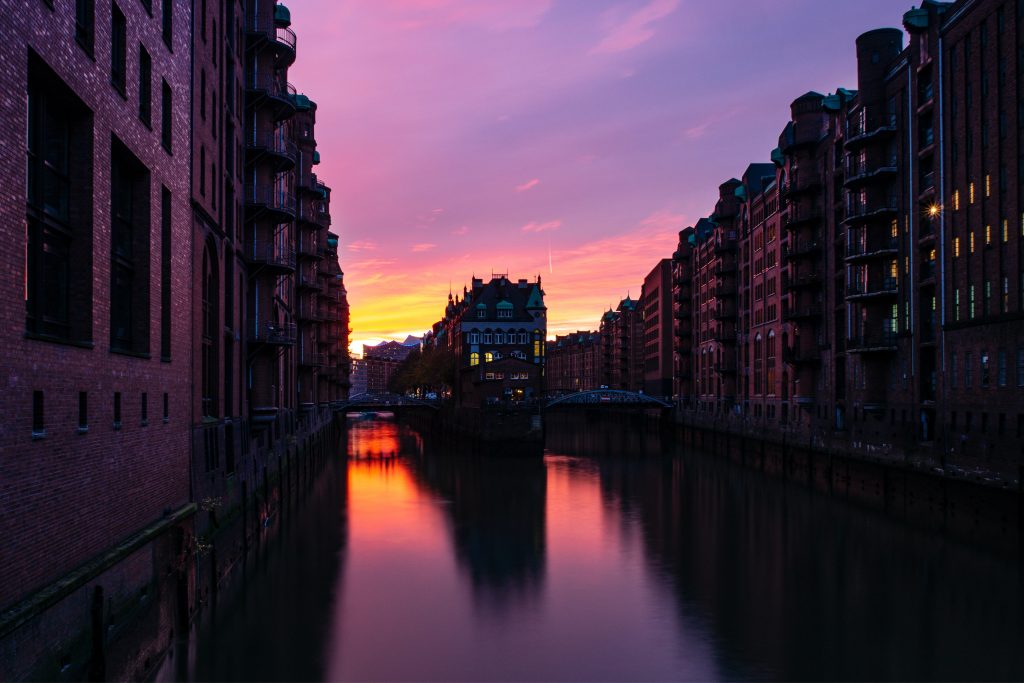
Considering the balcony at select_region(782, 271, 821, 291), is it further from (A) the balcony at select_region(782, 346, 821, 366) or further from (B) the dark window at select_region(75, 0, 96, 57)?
(B) the dark window at select_region(75, 0, 96, 57)

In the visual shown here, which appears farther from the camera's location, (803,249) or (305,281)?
(803,249)

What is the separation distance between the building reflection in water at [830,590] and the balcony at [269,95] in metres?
26.1

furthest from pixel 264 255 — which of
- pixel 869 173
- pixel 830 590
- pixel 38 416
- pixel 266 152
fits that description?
pixel 869 173

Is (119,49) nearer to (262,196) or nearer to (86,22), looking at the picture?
(86,22)

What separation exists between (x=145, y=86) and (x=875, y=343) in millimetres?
43139

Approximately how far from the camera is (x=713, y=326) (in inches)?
3701

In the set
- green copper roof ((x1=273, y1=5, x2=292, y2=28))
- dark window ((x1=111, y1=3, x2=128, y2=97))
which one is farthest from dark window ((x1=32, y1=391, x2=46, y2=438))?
green copper roof ((x1=273, y1=5, x2=292, y2=28))

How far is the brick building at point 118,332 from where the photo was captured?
43.1ft

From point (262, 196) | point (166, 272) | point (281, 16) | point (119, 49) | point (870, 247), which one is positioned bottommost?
point (166, 272)

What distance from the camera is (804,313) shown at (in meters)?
62.6

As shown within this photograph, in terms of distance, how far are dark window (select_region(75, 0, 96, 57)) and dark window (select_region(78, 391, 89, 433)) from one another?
21.0 ft

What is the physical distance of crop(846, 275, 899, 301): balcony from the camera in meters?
50.2

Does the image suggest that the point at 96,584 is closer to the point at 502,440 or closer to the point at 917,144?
the point at 917,144

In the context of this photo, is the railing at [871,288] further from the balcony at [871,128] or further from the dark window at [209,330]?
the dark window at [209,330]
